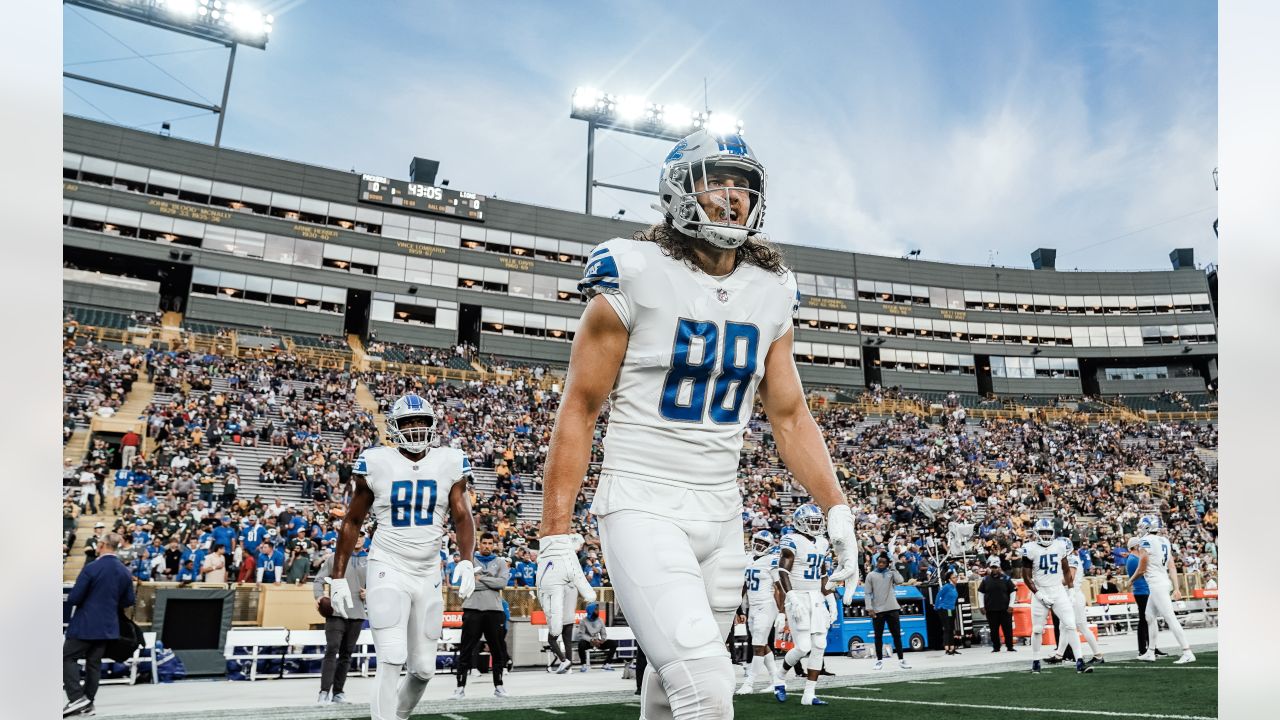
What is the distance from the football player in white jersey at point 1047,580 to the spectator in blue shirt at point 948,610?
110 inches

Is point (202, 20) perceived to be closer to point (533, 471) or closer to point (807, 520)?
point (533, 471)

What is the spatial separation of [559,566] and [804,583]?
843 centimetres

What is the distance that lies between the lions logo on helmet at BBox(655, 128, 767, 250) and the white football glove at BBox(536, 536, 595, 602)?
120cm

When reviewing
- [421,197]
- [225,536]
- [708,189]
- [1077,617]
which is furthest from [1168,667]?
[421,197]

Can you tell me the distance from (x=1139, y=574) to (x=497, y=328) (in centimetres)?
3952

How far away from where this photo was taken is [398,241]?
1886 inches

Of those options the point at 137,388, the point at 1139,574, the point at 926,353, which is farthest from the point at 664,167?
the point at 926,353

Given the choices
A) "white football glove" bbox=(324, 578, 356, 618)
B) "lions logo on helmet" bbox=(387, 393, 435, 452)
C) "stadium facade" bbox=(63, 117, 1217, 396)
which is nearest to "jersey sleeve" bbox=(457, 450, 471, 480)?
"lions logo on helmet" bbox=(387, 393, 435, 452)

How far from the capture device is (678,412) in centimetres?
303

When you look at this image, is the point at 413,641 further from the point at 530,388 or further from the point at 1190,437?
the point at 1190,437

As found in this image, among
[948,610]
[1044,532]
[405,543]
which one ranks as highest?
[1044,532]

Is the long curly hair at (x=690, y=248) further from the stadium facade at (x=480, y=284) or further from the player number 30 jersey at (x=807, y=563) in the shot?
the stadium facade at (x=480, y=284)

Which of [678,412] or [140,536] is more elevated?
[678,412]

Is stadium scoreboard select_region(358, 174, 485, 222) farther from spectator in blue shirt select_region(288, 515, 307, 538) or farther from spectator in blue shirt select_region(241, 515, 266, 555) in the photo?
spectator in blue shirt select_region(241, 515, 266, 555)
